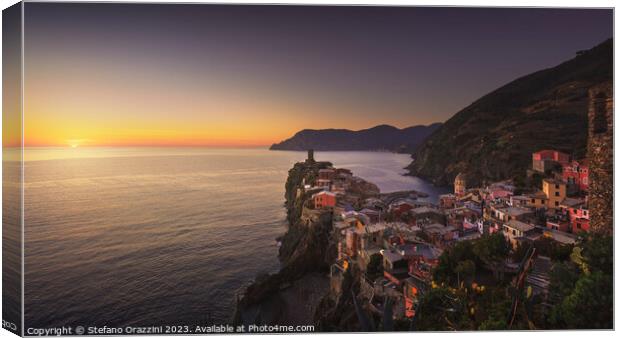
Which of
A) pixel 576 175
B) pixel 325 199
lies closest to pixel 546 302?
pixel 576 175

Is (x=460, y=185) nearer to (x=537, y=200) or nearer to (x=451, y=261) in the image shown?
(x=537, y=200)

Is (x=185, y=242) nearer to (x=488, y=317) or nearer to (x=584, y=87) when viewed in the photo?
(x=488, y=317)

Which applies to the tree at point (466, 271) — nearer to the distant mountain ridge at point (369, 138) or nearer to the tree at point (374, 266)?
the tree at point (374, 266)

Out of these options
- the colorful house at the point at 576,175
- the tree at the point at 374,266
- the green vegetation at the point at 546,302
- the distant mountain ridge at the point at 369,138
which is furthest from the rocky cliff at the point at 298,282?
the colorful house at the point at 576,175

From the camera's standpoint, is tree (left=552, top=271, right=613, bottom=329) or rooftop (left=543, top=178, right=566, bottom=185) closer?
tree (left=552, top=271, right=613, bottom=329)

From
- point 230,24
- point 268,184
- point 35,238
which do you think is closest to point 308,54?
point 230,24

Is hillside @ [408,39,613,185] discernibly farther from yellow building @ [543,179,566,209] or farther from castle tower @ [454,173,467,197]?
yellow building @ [543,179,566,209]

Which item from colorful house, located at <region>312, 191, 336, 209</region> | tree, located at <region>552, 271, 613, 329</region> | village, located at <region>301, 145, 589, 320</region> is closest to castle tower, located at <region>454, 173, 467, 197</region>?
village, located at <region>301, 145, 589, 320</region>

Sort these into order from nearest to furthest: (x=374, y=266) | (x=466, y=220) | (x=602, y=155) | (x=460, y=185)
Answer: (x=602, y=155) < (x=374, y=266) < (x=466, y=220) < (x=460, y=185)
